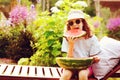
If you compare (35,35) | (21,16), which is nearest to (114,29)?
(21,16)

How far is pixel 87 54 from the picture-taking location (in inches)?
186

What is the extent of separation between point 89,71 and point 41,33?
2.75 metres

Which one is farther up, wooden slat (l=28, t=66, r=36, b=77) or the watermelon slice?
the watermelon slice

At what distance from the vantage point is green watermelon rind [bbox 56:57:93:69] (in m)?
4.41

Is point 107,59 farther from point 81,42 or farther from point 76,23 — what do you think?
point 76,23

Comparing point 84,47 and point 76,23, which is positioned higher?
point 76,23

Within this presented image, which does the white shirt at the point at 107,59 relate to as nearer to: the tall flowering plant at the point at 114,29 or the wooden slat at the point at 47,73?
the wooden slat at the point at 47,73

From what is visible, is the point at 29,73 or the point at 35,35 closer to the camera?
the point at 29,73

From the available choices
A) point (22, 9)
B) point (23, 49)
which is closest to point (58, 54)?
point (23, 49)

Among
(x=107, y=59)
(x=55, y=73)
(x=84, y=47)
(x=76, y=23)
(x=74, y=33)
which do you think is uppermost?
(x=76, y=23)

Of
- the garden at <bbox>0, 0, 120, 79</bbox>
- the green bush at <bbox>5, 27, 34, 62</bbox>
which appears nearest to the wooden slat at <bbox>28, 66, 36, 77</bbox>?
the garden at <bbox>0, 0, 120, 79</bbox>

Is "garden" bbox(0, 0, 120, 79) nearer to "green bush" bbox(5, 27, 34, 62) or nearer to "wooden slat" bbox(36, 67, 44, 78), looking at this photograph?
"green bush" bbox(5, 27, 34, 62)

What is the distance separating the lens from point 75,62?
441 centimetres

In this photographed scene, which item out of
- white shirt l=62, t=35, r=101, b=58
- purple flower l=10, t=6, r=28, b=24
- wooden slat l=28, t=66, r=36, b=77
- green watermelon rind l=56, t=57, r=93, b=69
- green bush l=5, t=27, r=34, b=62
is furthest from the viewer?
purple flower l=10, t=6, r=28, b=24
